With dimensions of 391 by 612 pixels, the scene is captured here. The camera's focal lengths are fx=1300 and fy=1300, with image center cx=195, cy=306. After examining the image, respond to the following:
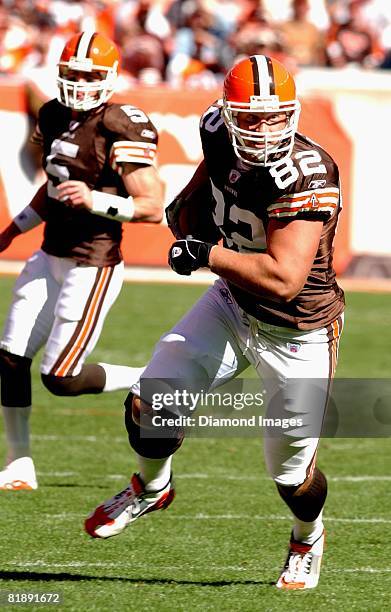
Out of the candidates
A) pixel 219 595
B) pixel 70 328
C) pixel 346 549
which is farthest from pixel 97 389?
pixel 219 595

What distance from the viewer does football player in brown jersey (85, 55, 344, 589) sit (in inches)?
147

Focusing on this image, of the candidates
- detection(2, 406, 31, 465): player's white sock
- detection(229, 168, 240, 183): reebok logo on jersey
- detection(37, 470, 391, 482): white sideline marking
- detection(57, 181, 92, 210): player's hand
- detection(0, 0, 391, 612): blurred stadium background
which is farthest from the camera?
detection(37, 470, 391, 482): white sideline marking

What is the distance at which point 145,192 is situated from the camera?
5.28 m

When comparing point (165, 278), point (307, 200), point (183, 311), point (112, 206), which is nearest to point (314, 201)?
point (307, 200)

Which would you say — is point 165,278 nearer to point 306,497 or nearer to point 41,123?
point 41,123

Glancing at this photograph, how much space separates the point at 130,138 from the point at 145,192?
0.76ft

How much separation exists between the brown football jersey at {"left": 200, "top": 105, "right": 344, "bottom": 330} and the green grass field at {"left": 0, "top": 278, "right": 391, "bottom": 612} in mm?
863

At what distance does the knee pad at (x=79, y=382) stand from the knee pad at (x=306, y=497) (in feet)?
5.64

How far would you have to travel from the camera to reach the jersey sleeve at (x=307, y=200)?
371 centimetres

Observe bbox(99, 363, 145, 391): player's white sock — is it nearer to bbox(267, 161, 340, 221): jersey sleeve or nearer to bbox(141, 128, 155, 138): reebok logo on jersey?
bbox(141, 128, 155, 138): reebok logo on jersey

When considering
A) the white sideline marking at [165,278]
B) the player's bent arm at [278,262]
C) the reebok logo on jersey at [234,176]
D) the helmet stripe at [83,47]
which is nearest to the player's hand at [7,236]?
the helmet stripe at [83,47]

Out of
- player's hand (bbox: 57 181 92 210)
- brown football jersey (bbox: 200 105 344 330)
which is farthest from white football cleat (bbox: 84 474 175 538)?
player's hand (bbox: 57 181 92 210)

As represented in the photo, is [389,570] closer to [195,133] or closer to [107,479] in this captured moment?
[107,479]

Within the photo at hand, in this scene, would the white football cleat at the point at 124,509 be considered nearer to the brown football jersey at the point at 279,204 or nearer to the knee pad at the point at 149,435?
the knee pad at the point at 149,435
